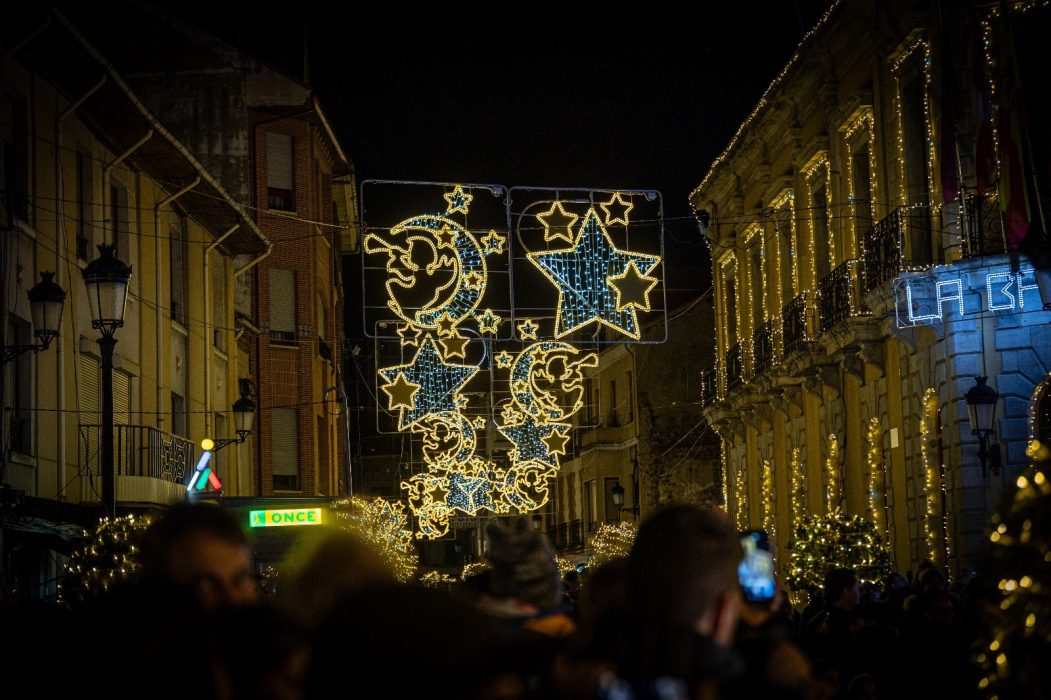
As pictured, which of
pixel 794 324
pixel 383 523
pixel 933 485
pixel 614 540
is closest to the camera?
pixel 933 485

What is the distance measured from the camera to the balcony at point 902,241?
21031 mm

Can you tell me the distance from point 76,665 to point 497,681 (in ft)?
3.09

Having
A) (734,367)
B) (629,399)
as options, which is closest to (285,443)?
(734,367)

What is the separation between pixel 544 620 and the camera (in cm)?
587

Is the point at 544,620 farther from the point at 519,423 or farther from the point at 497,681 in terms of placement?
the point at 519,423

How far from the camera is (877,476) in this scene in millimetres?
24594

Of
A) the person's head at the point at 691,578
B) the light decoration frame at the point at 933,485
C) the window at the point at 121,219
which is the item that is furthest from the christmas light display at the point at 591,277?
the person's head at the point at 691,578

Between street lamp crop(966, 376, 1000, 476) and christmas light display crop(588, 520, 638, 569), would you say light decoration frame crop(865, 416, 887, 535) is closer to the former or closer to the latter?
street lamp crop(966, 376, 1000, 476)

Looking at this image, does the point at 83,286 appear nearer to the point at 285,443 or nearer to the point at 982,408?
the point at 982,408

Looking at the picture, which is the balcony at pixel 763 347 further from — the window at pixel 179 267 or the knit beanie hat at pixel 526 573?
the knit beanie hat at pixel 526 573

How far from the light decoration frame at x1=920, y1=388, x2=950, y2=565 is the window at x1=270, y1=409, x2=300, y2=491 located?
2137cm

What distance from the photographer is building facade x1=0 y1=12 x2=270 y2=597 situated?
63.2 feet

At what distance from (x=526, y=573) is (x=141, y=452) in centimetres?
1771

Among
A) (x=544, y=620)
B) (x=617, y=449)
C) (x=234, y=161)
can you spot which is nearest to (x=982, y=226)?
(x=544, y=620)
